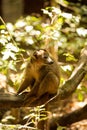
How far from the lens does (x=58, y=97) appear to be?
3.14 metres

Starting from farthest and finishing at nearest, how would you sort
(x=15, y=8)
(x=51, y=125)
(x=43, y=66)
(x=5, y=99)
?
(x=15, y=8), (x=51, y=125), (x=43, y=66), (x=5, y=99)

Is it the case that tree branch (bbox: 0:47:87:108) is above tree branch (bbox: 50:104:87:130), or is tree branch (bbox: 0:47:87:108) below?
below

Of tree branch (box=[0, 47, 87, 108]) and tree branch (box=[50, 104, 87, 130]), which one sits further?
tree branch (box=[50, 104, 87, 130])

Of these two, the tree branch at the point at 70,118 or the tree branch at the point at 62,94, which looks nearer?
the tree branch at the point at 62,94

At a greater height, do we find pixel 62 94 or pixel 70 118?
pixel 70 118

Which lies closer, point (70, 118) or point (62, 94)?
point (62, 94)

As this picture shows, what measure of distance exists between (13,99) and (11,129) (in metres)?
0.27

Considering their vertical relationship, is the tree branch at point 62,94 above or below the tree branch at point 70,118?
below

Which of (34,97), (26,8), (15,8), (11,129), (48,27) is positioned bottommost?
(11,129)

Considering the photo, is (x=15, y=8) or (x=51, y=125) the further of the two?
(x=15, y=8)

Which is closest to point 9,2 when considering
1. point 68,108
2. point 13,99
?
point 68,108

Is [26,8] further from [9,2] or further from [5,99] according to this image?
[5,99]

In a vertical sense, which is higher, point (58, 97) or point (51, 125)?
point (51, 125)

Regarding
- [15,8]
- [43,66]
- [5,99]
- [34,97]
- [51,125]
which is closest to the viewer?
[5,99]
